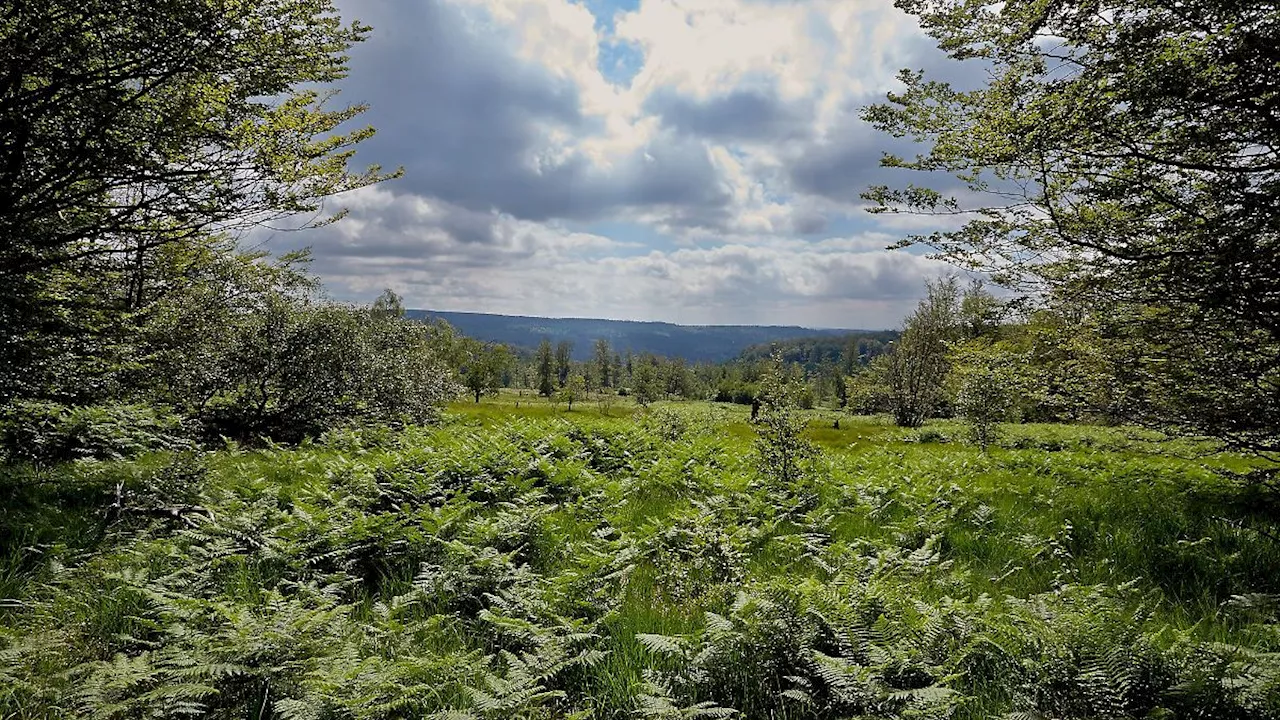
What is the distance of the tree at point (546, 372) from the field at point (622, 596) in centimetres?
9061

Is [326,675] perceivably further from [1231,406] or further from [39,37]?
[1231,406]

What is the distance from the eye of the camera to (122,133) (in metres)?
6.88

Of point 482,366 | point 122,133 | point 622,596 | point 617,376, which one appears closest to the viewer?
point 622,596

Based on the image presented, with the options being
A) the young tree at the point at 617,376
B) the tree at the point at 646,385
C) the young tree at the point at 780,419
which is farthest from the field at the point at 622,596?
the young tree at the point at 617,376

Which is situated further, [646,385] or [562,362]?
[562,362]

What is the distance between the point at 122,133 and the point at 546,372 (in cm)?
9739

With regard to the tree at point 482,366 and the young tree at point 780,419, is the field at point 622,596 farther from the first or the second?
the tree at point 482,366

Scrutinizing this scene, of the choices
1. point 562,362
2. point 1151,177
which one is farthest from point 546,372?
point 1151,177

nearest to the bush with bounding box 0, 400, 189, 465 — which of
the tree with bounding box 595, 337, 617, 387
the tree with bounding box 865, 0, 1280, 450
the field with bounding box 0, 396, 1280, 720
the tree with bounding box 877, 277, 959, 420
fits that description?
the field with bounding box 0, 396, 1280, 720

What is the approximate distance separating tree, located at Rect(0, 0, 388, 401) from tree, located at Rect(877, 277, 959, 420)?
39.8 metres

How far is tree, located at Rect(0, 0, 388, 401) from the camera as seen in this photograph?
636cm

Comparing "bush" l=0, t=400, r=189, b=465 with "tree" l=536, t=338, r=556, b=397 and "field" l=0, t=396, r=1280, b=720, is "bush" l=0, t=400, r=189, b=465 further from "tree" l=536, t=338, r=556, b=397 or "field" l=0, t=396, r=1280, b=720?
"tree" l=536, t=338, r=556, b=397

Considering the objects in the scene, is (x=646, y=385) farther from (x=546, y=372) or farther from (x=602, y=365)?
(x=602, y=365)

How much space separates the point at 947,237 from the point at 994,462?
274 inches
